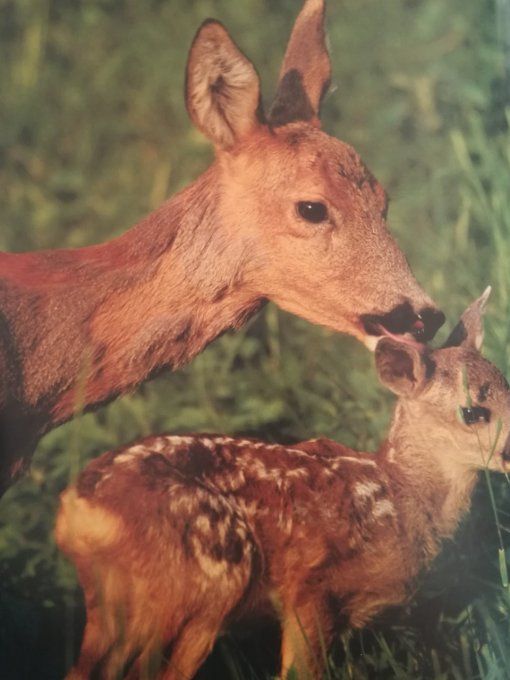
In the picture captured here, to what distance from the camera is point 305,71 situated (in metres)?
3.34

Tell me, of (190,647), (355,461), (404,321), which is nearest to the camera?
Result: (190,647)

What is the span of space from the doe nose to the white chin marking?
0.10m

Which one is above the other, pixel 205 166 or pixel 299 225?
pixel 205 166

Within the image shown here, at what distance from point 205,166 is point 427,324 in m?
0.73

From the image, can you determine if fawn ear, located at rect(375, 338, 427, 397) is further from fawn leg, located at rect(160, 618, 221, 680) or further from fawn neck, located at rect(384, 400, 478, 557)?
fawn leg, located at rect(160, 618, 221, 680)

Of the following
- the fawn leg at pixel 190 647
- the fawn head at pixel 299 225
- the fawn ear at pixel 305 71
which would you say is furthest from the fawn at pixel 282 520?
the fawn ear at pixel 305 71

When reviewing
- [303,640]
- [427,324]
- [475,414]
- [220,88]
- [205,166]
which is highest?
[220,88]

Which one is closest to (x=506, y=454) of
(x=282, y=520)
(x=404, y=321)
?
(x=404, y=321)

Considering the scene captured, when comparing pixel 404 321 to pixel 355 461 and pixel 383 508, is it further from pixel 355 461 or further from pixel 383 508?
pixel 383 508

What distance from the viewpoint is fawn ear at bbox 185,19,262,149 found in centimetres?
320

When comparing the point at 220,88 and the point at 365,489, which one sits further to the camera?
the point at 365,489

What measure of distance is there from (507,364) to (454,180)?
0.54 m

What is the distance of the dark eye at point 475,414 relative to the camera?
3.45 m

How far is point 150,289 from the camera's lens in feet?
10.8
